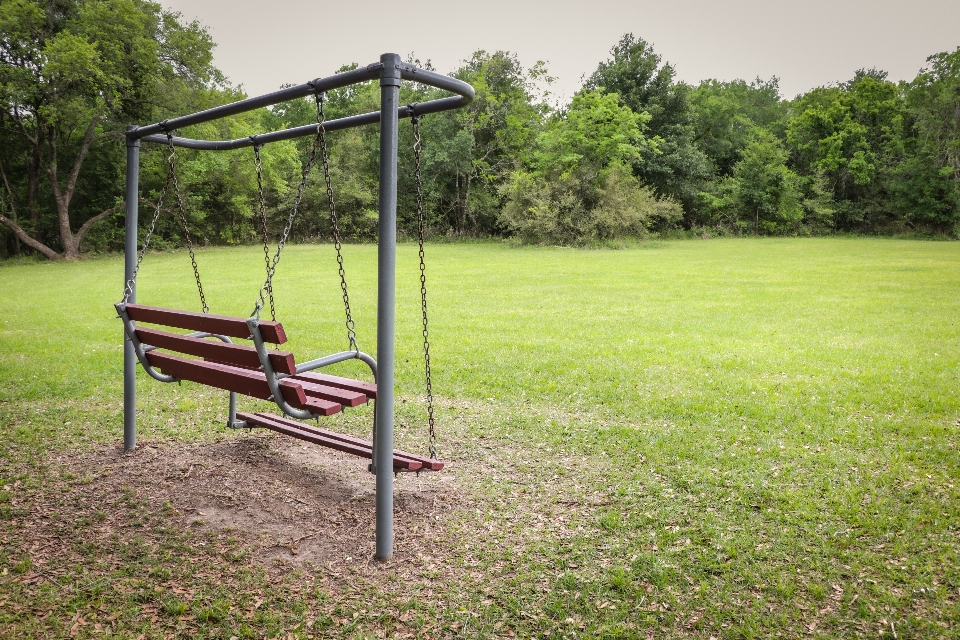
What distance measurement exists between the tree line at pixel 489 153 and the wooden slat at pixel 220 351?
82.7 feet

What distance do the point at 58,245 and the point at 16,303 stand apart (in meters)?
20.9

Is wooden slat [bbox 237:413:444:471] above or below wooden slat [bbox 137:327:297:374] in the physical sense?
below

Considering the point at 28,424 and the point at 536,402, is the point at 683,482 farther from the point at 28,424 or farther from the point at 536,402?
the point at 28,424

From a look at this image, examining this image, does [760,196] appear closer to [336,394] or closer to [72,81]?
[72,81]

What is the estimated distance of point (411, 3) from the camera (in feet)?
81.4

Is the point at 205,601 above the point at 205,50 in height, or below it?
below

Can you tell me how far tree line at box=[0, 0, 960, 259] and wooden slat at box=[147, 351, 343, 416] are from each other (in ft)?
83.3

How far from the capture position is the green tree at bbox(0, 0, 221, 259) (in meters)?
24.1

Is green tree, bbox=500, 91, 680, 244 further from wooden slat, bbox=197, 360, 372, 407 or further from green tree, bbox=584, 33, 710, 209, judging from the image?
wooden slat, bbox=197, 360, 372, 407

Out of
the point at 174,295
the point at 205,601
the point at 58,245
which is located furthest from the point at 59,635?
the point at 58,245

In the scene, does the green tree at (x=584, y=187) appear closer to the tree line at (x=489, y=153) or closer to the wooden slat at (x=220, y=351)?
the tree line at (x=489, y=153)

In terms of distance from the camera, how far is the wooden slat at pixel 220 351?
317 centimetres

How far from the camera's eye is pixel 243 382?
350cm

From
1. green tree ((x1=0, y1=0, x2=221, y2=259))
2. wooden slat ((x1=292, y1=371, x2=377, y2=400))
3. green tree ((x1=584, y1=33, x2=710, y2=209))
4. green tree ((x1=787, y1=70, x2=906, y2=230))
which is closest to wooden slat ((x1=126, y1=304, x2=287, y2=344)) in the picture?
wooden slat ((x1=292, y1=371, x2=377, y2=400))
